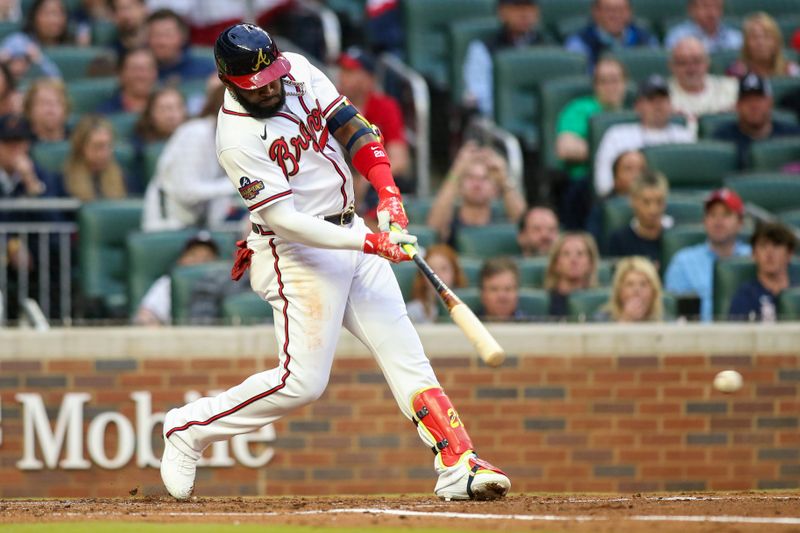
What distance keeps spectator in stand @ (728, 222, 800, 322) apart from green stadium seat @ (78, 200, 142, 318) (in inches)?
138

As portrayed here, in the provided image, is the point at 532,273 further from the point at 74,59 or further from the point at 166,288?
the point at 74,59

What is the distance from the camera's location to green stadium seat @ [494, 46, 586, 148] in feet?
34.7

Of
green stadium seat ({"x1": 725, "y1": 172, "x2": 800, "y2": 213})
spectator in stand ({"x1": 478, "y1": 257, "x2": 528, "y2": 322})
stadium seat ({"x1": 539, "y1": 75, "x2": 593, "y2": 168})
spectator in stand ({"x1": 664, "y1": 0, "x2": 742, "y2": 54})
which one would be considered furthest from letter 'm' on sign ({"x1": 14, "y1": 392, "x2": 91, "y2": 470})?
spectator in stand ({"x1": 664, "y1": 0, "x2": 742, "y2": 54})

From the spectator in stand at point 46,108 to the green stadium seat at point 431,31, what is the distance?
9.50 feet

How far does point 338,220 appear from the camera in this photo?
5711mm

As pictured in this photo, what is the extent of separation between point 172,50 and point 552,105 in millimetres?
2728

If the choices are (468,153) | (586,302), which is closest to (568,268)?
(586,302)

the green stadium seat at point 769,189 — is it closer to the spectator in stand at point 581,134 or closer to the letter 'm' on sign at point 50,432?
the spectator in stand at point 581,134

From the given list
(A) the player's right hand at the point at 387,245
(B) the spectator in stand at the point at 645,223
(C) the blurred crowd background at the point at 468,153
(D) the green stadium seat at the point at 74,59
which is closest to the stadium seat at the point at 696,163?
(C) the blurred crowd background at the point at 468,153

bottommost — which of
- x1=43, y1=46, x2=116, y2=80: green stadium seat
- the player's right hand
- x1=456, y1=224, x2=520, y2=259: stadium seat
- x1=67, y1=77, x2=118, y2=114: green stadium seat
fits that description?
x1=456, y1=224, x2=520, y2=259: stadium seat

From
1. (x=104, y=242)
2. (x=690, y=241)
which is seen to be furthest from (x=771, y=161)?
(x=104, y=242)

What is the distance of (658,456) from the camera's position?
760 cm

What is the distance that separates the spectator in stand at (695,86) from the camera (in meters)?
10.4

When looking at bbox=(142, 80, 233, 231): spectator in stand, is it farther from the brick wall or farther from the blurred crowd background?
the brick wall
